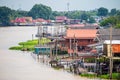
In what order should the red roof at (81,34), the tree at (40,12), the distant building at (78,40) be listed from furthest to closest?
the tree at (40,12) → the red roof at (81,34) → the distant building at (78,40)

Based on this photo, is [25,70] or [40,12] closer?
[25,70]

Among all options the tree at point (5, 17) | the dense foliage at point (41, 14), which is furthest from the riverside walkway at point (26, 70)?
the tree at point (5, 17)

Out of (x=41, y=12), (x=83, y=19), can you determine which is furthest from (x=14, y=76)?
(x=41, y=12)

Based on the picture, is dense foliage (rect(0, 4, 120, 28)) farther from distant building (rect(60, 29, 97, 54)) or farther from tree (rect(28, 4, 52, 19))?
distant building (rect(60, 29, 97, 54))

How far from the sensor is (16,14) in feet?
196

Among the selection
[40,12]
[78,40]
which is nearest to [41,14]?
[40,12]

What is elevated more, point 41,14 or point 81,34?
point 81,34

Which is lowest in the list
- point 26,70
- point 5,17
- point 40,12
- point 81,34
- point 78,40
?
point 5,17

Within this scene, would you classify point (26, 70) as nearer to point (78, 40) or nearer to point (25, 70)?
point (25, 70)

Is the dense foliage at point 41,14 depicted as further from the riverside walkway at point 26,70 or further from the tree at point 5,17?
the riverside walkway at point 26,70

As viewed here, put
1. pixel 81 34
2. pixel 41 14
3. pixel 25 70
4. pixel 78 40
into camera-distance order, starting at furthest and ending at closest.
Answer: pixel 41 14 → pixel 81 34 → pixel 78 40 → pixel 25 70

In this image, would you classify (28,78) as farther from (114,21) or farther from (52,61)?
(114,21)

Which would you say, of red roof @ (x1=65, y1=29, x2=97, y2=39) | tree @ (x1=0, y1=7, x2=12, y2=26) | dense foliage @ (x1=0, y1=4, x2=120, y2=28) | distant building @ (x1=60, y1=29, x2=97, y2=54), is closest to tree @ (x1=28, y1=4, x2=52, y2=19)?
dense foliage @ (x1=0, y1=4, x2=120, y2=28)

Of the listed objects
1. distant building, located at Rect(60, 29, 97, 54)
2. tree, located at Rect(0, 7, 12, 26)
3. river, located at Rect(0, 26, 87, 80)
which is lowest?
tree, located at Rect(0, 7, 12, 26)
